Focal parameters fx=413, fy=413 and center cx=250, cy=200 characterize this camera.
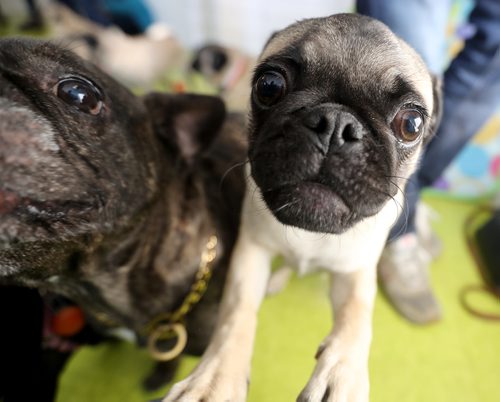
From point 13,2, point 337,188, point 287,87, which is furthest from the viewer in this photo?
point 13,2

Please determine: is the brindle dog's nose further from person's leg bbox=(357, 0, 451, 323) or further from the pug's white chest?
person's leg bbox=(357, 0, 451, 323)

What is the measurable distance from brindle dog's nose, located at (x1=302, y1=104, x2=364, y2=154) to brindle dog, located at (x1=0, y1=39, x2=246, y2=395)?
388mm

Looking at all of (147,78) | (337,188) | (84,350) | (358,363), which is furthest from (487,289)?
(147,78)

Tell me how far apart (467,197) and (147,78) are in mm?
1914

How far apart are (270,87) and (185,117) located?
1.10ft

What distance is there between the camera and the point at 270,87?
2.37 ft

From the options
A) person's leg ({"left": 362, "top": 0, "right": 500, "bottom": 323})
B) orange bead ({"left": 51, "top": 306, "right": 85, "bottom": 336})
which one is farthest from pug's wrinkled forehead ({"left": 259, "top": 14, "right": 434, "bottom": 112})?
orange bead ({"left": 51, "top": 306, "right": 85, "bottom": 336})

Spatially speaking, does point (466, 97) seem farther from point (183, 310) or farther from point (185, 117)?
point (183, 310)

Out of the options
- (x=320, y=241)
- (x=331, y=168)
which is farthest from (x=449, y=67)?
(x=331, y=168)

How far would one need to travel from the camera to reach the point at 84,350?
1092mm

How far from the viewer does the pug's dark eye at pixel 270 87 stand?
0.72m

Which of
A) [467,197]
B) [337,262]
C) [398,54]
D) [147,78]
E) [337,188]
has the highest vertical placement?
[398,54]

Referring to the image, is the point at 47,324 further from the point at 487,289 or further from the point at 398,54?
the point at 487,289

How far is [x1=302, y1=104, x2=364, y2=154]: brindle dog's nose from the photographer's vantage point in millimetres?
589
